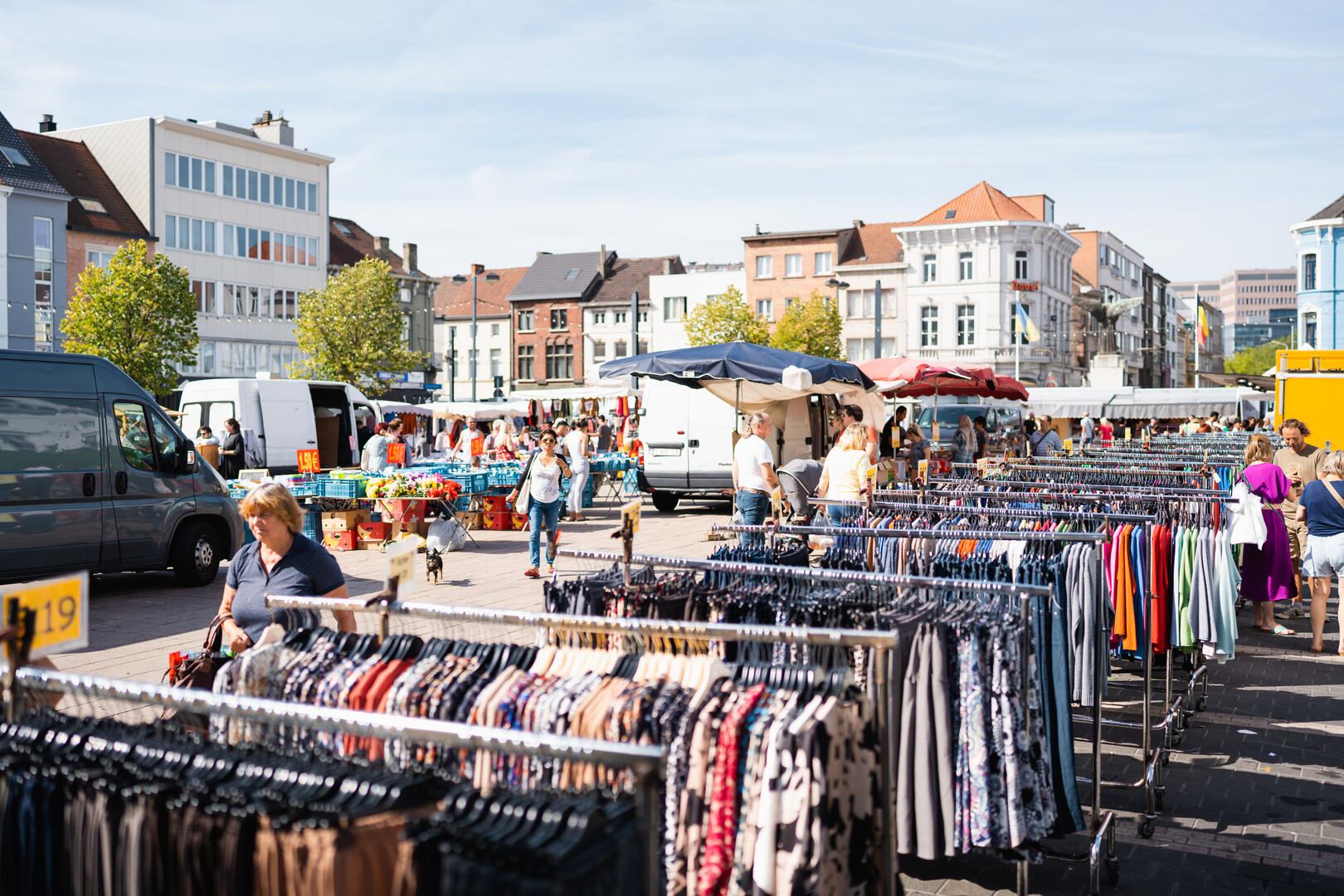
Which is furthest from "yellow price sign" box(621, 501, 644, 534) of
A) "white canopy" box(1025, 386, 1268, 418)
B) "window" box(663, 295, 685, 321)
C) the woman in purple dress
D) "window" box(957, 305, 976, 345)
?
"window" box(663, 295, 685, 321)

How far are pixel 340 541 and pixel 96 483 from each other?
4885mm

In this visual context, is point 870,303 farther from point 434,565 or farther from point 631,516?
point 631,516

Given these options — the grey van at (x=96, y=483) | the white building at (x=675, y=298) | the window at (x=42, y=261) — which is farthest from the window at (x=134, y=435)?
the white building at (x=675, y=298)

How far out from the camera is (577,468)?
20625 mm

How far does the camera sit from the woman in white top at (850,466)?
10.4m

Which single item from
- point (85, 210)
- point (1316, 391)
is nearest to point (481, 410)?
point (85, 210)

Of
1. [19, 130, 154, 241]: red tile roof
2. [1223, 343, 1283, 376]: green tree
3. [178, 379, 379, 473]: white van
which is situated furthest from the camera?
[1223, 343, 1283, 376]: green tree

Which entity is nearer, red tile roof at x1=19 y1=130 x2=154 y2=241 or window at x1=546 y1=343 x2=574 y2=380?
red tile roof at x1=19 y1=130 x2=154 y2=241

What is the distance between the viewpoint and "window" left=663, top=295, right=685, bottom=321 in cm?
7162

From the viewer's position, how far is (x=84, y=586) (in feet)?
10.3

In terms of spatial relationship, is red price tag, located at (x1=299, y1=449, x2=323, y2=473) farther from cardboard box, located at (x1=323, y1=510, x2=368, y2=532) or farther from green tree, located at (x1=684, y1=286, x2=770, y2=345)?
green tree, located at (x1=684, y1=286, x2=770, y2=345)

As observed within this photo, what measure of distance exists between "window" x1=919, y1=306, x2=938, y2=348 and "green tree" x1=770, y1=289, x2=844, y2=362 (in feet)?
26.8

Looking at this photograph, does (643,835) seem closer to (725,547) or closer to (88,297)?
(725,547)

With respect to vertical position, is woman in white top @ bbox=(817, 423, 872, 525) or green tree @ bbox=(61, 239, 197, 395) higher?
green tree @ bbox=(61, 239, 197, 395)
